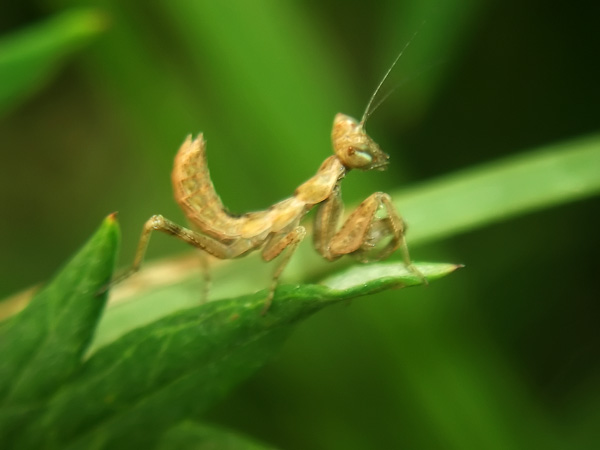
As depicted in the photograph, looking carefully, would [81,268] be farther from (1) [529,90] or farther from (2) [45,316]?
(1) [529,90]

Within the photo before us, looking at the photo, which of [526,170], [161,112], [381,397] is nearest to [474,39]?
[526,170]

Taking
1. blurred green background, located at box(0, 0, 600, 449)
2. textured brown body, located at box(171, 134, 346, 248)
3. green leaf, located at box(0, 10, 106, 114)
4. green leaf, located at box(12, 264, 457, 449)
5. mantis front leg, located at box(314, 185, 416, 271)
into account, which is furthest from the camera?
blurred green background, located at box(0, 0, 600, 449)

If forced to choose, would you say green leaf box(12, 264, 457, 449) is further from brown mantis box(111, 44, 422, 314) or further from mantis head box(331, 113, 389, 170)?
mantis head box(331, 113, 389, 170)

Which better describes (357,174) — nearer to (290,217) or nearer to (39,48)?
(290,217)

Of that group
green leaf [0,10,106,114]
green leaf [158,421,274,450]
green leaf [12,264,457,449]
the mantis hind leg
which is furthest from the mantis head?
green leaf [158,421,274,450]

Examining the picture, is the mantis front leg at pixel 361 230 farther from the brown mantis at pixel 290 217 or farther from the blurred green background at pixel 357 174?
the blurred green background at pixel 357 174

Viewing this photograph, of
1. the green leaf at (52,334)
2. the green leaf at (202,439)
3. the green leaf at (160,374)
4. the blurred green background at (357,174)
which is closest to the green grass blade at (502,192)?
the blurred green background at (357,174)

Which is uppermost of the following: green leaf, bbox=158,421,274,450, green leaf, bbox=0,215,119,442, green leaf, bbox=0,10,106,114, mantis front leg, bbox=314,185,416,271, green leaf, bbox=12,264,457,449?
green leaf, bbox=0,10,106,114
